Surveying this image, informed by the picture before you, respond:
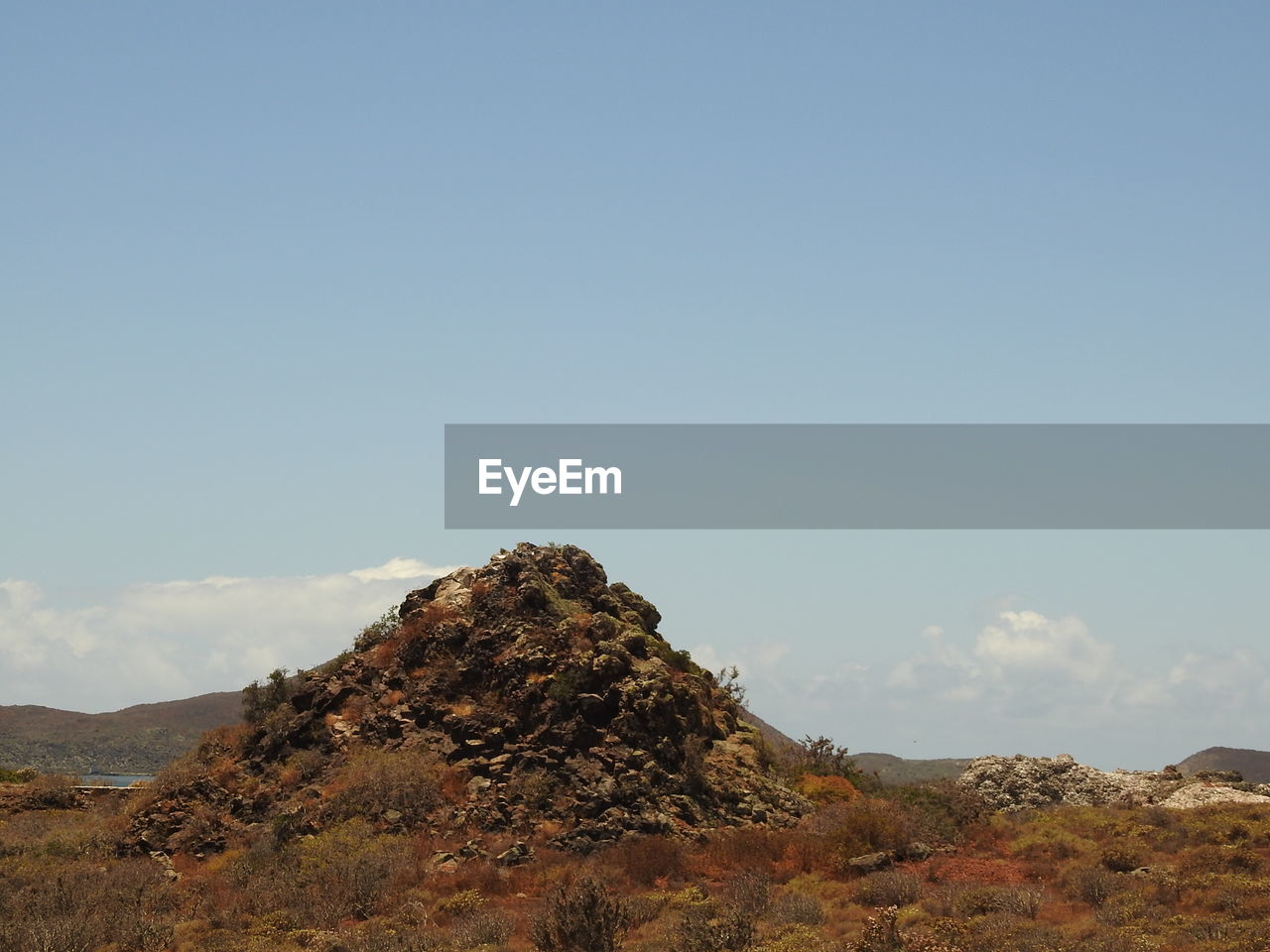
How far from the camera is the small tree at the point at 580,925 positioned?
66.5ft

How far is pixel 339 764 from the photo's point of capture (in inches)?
1337

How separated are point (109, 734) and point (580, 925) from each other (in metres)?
146

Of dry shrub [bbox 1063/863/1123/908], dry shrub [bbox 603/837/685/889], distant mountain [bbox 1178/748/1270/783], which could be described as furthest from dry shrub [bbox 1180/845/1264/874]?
distant mountain [bbox 1178/748/1270/783]

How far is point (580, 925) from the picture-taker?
66.9 feet

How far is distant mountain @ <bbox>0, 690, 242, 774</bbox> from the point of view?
133m

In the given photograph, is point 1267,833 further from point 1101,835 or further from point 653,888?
point 653,888

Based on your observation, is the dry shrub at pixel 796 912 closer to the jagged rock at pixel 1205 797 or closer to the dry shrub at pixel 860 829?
the dry shrub at pixel 860 829

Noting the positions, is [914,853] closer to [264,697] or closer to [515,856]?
[515,856]

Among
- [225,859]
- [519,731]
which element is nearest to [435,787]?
[519,731]

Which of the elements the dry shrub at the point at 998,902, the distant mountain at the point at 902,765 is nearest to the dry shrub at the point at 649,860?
the dry shrub at the point at 998,902

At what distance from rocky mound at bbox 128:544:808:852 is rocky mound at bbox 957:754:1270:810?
30.7 feet

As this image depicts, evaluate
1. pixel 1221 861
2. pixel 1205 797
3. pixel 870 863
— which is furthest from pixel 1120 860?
pixel 1205 797

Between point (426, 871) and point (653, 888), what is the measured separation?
5.34 meters

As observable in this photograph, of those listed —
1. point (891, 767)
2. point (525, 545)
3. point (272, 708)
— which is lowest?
point (891, 767)
